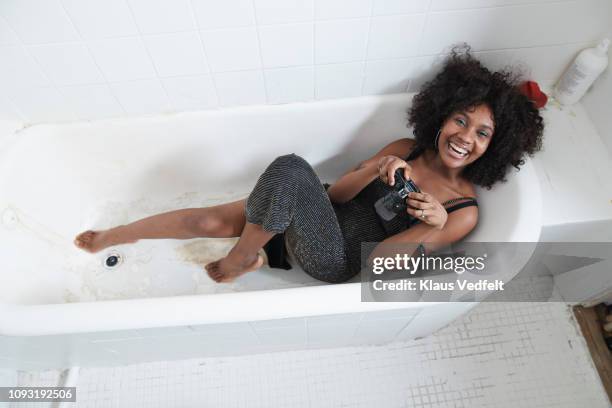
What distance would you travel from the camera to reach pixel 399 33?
1.07 meters

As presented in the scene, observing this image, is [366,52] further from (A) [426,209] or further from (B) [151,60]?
(B) [151,60]

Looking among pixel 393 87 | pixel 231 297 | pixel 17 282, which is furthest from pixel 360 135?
pixel 17 282

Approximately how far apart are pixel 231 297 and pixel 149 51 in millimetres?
670

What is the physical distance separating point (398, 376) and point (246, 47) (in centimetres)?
108

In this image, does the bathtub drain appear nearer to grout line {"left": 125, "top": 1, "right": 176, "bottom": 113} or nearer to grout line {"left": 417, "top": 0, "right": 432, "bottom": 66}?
grout line {"left": 125, "top": 1, "right": 176, "bottom": 113}

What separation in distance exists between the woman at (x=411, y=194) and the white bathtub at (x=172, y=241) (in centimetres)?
9

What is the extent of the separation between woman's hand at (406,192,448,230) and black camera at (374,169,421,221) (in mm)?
26

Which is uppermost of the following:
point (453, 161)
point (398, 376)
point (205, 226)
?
point (453, 161)

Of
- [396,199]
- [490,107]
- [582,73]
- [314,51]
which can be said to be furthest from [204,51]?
[582,73]

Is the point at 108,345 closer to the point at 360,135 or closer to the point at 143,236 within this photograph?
the point at 143,236

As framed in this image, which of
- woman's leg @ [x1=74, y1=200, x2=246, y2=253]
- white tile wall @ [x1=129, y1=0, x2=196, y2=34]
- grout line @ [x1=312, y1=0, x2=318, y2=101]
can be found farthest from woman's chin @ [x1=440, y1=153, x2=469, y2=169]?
white tile wall @ [x1=129, y1=0, x2=196, y2=34]

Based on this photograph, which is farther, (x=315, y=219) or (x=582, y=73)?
(x=582, y=73)

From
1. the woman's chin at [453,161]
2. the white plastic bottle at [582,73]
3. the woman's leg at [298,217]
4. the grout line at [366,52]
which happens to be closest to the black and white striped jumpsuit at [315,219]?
the woman's leg at [298,217]

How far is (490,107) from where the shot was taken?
1.02 metres
